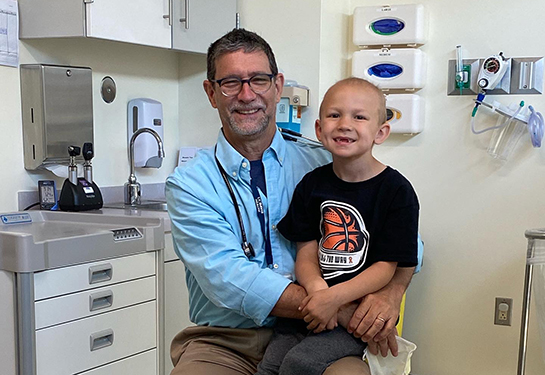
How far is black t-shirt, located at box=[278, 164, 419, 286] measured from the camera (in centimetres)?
151

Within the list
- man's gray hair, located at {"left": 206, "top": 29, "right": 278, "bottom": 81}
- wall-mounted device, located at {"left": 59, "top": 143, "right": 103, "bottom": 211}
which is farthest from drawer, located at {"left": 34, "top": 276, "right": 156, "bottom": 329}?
man's gray hair, located at {"left": 206, "top": 29, "right": 278, "bottom": 81}

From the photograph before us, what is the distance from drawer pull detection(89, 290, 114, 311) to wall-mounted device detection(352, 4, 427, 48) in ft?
5.38

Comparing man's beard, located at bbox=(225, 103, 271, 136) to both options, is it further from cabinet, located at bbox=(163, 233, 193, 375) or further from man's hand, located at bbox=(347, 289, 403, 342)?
cabinet, located at bbox=(163, 233, 193, 375)

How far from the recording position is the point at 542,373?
297 cm

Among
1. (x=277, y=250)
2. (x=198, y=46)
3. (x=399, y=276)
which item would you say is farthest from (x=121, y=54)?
(x=399, y=276)

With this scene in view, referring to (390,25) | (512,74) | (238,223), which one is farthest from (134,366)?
(512,74)

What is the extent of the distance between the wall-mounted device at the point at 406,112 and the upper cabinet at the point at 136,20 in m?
0.90

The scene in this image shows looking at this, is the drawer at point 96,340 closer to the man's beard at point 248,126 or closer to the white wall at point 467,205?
the man's beard at point 248,126

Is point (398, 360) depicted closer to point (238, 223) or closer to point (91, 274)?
point (238, 223)

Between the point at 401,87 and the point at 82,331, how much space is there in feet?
5.80

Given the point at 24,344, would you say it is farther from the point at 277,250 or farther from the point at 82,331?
the point at 277,250

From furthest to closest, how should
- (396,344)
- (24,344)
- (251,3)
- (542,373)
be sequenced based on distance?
1. (251,3)
2. (542,373)
3. (24,344)
4. (396,344)

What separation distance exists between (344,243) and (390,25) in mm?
1778

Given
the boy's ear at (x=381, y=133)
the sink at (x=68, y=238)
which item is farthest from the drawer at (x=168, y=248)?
the boy's ear at (x=381, y=133)
